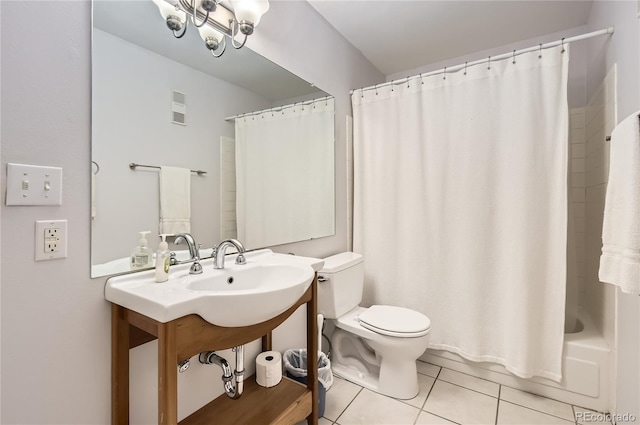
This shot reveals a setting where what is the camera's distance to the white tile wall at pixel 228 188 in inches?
52.6

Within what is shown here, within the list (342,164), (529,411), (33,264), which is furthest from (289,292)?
(529,411)

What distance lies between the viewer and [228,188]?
1363 millimetres

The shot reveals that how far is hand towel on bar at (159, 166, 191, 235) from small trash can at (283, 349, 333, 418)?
2.96ft

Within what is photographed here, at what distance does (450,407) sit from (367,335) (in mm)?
561

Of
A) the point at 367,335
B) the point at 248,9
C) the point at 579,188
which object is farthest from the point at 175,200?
the point at 579,188

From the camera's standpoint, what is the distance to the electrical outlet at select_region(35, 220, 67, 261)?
790mm

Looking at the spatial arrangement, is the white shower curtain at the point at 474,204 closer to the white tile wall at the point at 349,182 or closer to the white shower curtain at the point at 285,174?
the white tile wall at the point at 349,182

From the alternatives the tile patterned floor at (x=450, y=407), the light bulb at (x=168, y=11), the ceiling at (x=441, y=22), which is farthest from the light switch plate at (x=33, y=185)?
the ceiling at (x=441, y=22)

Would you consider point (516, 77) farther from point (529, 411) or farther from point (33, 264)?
A: point (33, 264)

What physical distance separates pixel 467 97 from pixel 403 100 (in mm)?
404

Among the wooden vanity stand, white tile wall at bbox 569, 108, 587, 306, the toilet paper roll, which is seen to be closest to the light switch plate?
the wooden vanity stand

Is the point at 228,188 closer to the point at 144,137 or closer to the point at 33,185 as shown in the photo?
the point at 144,137

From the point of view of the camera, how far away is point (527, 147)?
1.67 m

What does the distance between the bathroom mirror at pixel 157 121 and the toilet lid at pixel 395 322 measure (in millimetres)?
716
